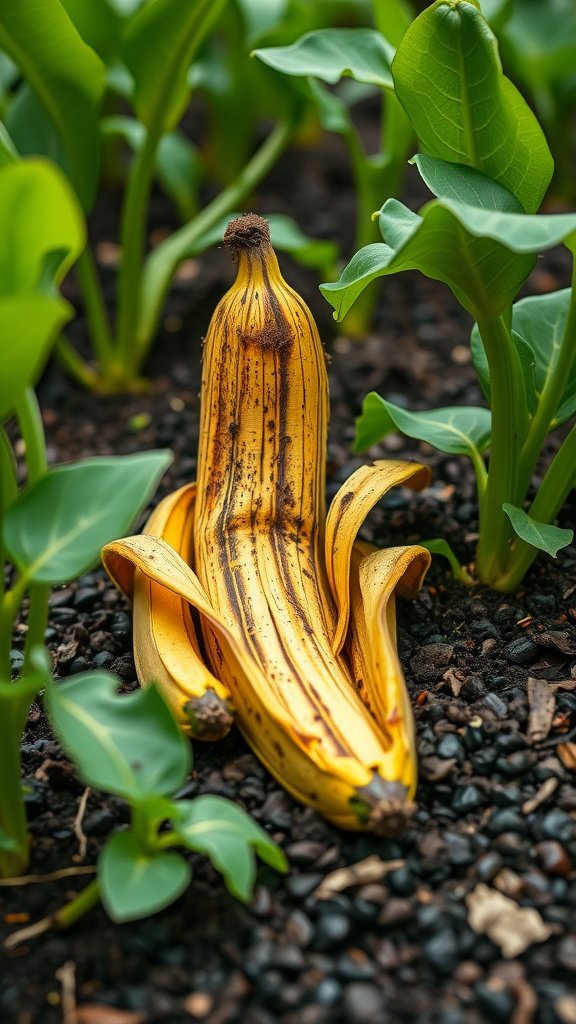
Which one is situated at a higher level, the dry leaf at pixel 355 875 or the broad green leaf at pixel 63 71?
the broad green leaf at pixel 63 71

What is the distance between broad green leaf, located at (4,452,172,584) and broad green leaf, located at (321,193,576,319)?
0.37m

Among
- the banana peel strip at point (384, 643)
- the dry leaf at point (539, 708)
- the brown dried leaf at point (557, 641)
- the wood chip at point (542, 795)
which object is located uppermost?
the banana peel strip at point (384, 643)

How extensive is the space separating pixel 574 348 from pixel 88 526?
2.32 ft

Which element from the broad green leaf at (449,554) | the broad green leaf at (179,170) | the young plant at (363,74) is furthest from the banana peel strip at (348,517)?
the broad green leaf at (179,170)

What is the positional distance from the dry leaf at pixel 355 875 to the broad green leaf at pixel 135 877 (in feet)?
0.57

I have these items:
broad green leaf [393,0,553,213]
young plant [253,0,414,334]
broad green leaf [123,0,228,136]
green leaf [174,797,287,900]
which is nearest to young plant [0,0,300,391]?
broad green leaf [123,0,228,136]

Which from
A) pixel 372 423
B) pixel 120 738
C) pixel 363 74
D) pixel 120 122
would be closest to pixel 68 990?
pixel 120 738

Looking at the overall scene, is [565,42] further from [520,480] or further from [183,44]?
[520,480]

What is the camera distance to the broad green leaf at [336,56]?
4.94ft

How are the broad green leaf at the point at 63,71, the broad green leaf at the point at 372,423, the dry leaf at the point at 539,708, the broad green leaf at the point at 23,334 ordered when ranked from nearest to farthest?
the broad green leaf at the point at 23,334 < the dry leaf at the point at 539,708 < the broad green leaf at the point at 372,423 < the broad green leaf at the point at 63,71

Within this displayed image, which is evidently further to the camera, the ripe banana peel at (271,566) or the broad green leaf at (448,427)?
the broad green leaf at (448,427)

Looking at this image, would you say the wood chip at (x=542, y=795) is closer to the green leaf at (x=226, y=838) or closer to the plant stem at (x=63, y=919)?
the green leaf at (x=226, y=838)

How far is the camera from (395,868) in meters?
1.06

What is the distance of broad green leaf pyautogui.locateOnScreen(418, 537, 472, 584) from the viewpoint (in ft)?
4.71
